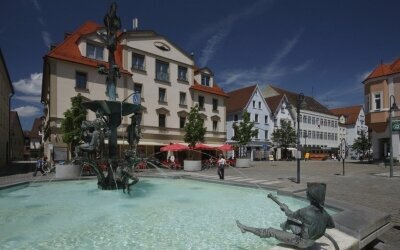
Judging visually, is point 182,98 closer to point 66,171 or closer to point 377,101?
point 377,101

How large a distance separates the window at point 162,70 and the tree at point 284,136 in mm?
29379

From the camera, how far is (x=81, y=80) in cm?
3278

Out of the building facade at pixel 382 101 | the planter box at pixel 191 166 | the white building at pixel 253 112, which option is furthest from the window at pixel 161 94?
the building facade at pixel 382 101

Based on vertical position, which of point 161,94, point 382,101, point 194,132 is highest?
point 161,94

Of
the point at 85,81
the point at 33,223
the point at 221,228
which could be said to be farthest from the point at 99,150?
the point at 85,81

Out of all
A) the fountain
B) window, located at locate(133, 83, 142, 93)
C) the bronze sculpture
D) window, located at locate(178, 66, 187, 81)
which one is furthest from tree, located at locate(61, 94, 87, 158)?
the bronze sculpture

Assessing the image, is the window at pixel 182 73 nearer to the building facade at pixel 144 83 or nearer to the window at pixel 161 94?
the building facade at pixel 144 83

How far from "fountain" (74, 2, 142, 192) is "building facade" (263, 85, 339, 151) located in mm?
61560

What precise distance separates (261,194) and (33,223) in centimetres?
752

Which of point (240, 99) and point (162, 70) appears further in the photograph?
point (240, 99)

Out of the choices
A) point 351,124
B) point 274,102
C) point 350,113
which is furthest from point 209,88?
point 350,113

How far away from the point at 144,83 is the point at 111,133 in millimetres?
25571

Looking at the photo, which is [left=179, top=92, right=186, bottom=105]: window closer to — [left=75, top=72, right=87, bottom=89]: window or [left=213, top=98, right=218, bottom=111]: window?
[left=213, top=98, right=218, bottom=111]: window

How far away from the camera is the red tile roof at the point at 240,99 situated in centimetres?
6011
